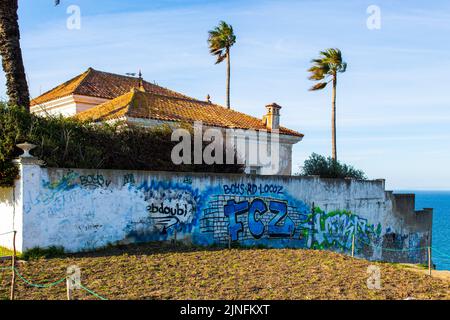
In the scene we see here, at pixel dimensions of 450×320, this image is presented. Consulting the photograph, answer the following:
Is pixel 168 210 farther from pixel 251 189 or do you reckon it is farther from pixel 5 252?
pixel 5 252

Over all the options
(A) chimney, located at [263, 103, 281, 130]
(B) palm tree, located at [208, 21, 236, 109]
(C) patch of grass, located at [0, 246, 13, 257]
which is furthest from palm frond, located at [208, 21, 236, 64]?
(C) patch of grass, located at [0, 246, 13, 257]

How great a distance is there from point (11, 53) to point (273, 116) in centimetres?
1639

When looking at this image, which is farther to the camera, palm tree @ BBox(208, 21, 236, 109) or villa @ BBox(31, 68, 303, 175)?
palm tree @ BBox(208, 21, 236, 109)

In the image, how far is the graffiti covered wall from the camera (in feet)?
45.8

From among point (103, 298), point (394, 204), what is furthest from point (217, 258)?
point (394, 204)

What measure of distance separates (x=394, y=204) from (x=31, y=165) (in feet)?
64.6

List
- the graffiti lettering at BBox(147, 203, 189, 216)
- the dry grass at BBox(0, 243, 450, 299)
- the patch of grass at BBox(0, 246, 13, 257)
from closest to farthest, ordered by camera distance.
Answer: the dry grass at BBox(0, 243, 450, 299) → the patch of grass at BBox(0, 246, 13, 257) → the graffiti lettering at BBox(147, 203, 189, 216)

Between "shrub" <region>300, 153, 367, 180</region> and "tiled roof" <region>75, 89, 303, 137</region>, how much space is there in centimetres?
203

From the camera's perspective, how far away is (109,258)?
43.4 feet

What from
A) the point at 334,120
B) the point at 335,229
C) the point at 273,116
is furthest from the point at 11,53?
the point at 334,120

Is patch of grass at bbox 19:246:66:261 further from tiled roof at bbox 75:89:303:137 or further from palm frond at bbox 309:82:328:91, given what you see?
palm frond at bbox 309:82:328:91

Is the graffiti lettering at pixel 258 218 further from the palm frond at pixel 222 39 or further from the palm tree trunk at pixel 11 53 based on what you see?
the palm frond at pixel 222 39

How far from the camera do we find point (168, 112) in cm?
2480
